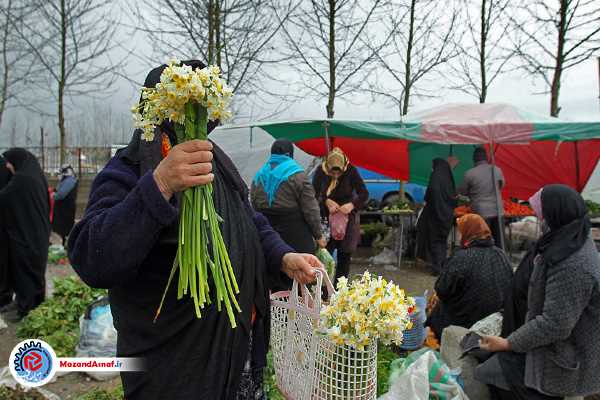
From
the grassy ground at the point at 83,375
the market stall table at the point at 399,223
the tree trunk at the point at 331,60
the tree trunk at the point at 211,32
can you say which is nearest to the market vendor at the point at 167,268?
the grassy ground at the point at 83,375

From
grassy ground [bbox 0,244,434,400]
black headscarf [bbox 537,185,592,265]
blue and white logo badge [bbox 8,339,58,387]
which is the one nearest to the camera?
blue and white logo badge [bbox 8,339,58,387]

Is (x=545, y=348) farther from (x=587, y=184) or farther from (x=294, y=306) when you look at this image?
(x=587, y=184)

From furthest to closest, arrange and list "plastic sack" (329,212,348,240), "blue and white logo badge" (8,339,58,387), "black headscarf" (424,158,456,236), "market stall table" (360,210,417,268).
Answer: "market stall table" (360,210,417,268) → "black headscarf" (424,158,456,236) → "plastic sack" (329,212,348,240) → "blue and white logo badge" (8,339,58,387)

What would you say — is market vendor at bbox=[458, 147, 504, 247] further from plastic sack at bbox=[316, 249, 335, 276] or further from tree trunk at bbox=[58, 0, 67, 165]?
tree trunk at bbox=[58, 0, 67, 165]

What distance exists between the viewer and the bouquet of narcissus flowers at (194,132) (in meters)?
1.14

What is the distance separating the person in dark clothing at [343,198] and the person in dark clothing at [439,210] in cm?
181

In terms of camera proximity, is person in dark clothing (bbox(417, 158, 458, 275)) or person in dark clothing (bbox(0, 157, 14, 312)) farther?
person in dark clothing (bbox(417, 158, 458, 275))

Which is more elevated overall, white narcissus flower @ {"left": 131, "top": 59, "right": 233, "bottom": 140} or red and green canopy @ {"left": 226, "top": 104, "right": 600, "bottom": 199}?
red and green canopy @ {"left": 226, "top": 104, "right": 600, "bottom": 199}

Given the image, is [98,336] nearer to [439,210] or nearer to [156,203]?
[156,203]

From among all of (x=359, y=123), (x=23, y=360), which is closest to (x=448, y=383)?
(x=23, y=360)

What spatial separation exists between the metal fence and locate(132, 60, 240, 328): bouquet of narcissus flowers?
14.7 meters

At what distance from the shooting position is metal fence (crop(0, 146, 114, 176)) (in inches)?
581

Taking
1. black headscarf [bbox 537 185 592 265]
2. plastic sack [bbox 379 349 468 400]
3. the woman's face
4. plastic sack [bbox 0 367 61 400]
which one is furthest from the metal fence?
black headscarf [bbox 537 185 592 265]

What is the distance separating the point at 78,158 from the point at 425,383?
1483 cm
